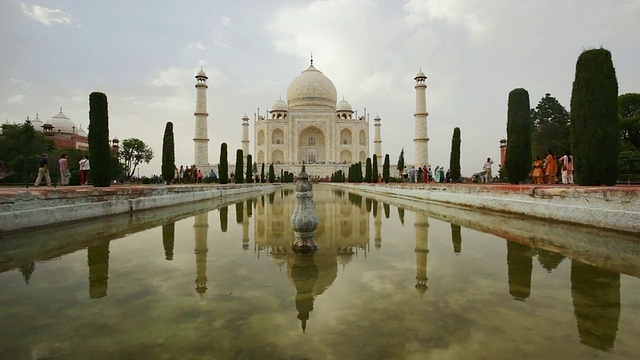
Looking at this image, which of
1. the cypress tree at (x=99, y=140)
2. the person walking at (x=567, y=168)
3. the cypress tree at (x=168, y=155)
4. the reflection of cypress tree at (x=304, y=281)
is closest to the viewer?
the reflection of cypress tree at (x=304, y=281)

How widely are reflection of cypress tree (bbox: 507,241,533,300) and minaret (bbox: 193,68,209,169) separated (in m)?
31.3

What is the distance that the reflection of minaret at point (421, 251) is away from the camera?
6.99 ft

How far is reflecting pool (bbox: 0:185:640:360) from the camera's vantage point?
1.37 metres

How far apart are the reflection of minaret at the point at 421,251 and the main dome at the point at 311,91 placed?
40.2m

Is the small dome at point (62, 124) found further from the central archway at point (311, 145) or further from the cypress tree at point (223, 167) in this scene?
the cypress tree at point (223, 167)

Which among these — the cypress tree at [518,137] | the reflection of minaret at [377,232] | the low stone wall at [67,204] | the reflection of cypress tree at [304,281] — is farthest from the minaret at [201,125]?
the reflection of cypress tree at [304,281]

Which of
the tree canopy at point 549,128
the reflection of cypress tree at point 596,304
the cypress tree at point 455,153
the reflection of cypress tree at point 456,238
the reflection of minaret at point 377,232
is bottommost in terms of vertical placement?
the reflection of cypress tree at point 456,238

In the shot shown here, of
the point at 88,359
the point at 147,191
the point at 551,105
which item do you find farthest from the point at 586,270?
the point at 551,105

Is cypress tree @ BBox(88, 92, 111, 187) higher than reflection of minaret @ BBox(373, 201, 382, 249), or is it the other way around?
cypress tree @ BBox(88, 92, 111, 187)

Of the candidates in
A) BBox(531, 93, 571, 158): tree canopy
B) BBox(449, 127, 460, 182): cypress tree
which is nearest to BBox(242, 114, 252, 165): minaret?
BBox(531, 93, 571, 158): tree canopy

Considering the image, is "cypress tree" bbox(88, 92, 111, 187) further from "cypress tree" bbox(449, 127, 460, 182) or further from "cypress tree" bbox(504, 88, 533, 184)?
"cypress tree" bbox(449, 127, 460, 182)

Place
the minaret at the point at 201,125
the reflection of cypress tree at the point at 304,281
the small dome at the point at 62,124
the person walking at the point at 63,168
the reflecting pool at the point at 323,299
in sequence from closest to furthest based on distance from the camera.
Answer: the reflecting pool at the point at 323,299 < the reflection of cypress tree at the point at 304,281 < the person walking at the point at 63,168 < the minaret at the point at 201,125 < the small dome at the point at 62,124

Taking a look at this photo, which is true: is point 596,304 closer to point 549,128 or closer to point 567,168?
point 567,168

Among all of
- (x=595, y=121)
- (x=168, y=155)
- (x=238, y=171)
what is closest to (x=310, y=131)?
(x=238, y=171)
